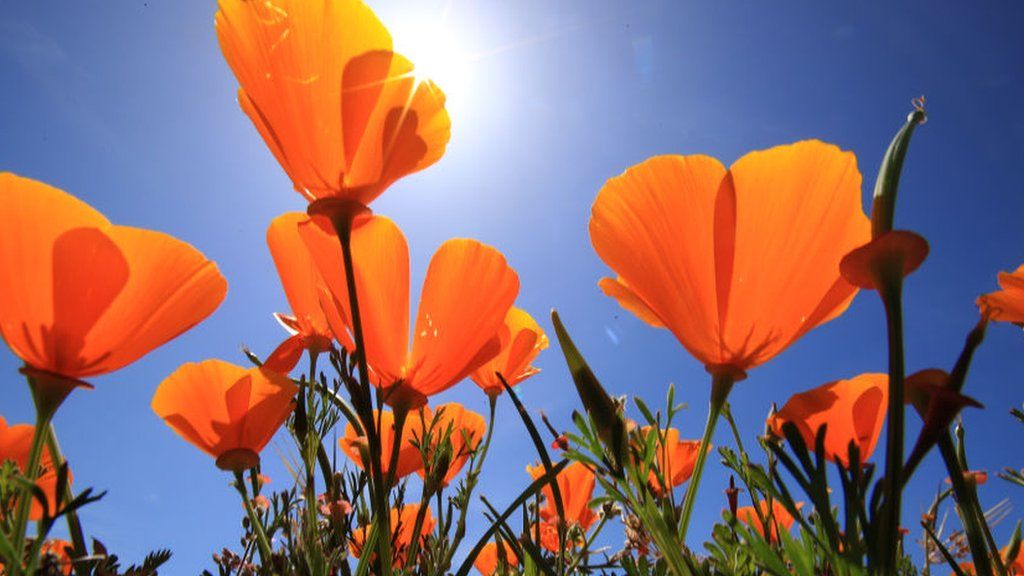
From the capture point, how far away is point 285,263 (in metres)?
1.08

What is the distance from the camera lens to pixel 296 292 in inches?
43.3

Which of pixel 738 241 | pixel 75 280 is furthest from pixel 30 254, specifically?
pixel 738 241

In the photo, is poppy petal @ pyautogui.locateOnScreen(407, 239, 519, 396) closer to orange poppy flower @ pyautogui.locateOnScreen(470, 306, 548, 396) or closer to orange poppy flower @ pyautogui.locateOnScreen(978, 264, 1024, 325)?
orange poppy flower @ pyautogui.locateOnScreen(470, 306, 548, 396)

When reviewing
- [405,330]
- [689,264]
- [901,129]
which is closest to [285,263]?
[405,330]

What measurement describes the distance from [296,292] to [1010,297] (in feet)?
3.24

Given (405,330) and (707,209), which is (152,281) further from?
(707,209)

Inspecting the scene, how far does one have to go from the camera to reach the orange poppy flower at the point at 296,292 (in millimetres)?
1065

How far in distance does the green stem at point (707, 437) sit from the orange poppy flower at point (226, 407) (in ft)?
1.90

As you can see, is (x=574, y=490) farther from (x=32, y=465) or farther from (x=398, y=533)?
(x=32, y=465)

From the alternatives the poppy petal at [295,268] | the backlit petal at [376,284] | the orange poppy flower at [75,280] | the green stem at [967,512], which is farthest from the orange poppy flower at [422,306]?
the green stem at [967,512]

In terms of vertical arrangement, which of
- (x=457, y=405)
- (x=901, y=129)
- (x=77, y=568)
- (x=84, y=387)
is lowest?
(x=77, y=568)

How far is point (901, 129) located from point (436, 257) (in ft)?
2.08

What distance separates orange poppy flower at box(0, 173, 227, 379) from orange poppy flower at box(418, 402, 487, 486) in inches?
20.3

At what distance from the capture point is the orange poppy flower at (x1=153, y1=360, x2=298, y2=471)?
1044 mm
